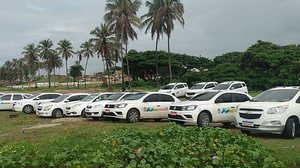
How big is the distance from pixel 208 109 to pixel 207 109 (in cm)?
4

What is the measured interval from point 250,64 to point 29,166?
5684cm

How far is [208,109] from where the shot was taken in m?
16.2

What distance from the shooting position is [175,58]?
82688 mm

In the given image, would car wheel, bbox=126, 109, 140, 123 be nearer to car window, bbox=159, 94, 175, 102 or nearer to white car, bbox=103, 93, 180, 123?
white car, bbox=103, 93, 180, 123

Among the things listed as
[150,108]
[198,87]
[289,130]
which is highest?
[198,87]

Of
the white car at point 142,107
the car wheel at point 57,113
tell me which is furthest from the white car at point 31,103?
the white car at point 142,107

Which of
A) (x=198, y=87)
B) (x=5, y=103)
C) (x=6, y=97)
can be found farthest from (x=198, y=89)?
(x=5, y=103)

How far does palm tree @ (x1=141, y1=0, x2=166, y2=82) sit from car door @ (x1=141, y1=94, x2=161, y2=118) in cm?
3838

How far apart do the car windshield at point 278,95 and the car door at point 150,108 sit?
20.7ft

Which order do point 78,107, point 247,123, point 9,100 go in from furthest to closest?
point 9,100
point 78,107
point 247,123

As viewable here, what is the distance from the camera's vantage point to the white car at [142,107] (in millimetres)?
19391

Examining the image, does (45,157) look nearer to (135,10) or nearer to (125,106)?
(125,106)

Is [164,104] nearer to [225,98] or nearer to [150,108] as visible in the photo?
[150,108]

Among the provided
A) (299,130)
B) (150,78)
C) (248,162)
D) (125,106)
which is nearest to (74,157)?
(248,162)
